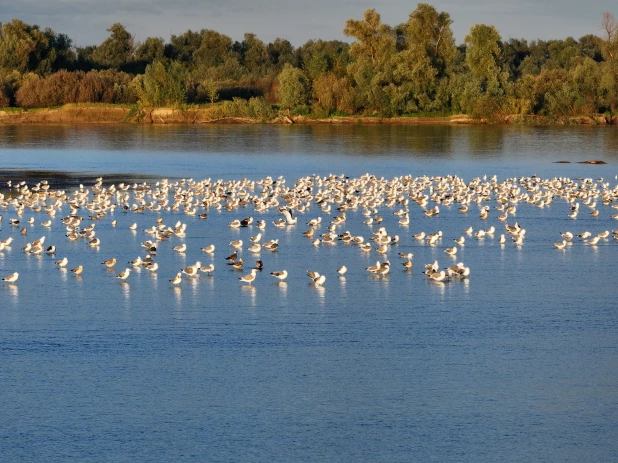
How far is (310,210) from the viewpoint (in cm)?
3275

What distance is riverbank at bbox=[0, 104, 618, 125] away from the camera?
4092 inches

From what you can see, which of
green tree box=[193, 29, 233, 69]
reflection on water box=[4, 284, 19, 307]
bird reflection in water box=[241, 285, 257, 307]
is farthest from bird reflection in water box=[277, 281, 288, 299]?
green tree box=[193, 29, 233, 69]

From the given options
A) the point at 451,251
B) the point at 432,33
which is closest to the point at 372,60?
the point at 432,33

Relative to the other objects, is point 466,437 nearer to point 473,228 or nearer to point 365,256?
point 365,256

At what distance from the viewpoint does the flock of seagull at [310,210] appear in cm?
2358

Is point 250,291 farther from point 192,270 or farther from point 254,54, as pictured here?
point 254,54

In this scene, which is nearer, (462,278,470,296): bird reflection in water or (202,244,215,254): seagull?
(462,278,470,296): bird reflection in water

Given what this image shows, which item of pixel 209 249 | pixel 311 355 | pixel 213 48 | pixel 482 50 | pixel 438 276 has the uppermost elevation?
pixel 213 48

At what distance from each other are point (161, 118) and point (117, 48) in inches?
1489

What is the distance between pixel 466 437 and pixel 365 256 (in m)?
11.7

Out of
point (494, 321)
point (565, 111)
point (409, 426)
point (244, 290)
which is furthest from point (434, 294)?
point (565, 111)

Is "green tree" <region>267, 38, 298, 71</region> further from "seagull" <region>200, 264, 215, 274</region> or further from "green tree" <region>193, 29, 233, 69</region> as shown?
"seagull" <region>200, 264, 215, 274</region>

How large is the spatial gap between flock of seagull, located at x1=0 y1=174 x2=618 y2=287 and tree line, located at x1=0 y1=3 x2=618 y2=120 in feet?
191

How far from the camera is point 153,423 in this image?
13094mm
